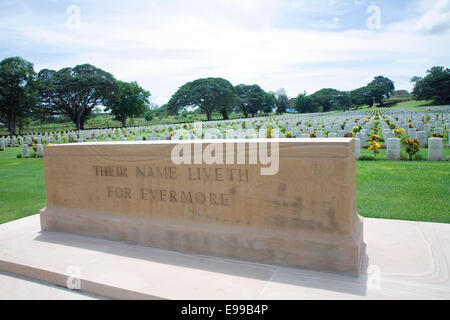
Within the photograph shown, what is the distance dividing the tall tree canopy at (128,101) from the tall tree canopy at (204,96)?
6711mm

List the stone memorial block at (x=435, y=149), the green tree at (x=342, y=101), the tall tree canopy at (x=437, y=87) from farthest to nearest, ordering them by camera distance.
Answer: the green tree at (x=342, y=101) < the tall tree canopy at (x=437, y=87) < the stone memorial block at (x=435, y=149)

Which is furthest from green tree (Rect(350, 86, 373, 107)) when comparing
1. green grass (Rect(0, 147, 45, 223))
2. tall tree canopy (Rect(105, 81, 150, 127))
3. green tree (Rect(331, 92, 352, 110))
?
green grass (Rect(0, 147, 45, 223))

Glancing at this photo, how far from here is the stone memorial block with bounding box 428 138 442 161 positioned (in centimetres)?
840

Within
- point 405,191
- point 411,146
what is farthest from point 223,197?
point 411,146

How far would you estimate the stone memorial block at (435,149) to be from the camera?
840cm

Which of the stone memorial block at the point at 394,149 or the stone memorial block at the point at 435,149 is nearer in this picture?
the stone memorial block at the point at 435,149

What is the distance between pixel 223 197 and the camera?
3148 mm

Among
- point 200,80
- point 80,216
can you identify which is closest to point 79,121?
point 200,80

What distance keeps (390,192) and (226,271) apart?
3.84 meters

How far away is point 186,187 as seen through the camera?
3.34m

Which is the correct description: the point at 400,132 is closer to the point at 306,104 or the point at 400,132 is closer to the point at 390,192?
the point at 390,192

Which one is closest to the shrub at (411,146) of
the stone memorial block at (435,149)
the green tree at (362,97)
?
the stone memorial block at (435,149)

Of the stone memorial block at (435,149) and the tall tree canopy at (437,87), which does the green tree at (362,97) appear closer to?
the tall tree canopy at (437,87)

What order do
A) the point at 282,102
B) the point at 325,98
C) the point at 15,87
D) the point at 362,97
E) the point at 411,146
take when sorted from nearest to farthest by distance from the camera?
the point at 411,146 < the point at 15,87 < the point at 325,98 < the point at 362,97 < the point at 282,102
